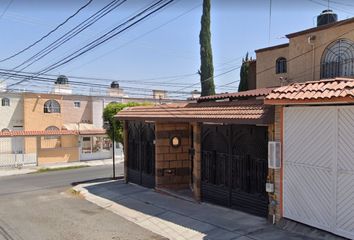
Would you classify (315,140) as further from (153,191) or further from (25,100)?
(25,100)

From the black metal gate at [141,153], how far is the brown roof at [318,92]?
7.08 m

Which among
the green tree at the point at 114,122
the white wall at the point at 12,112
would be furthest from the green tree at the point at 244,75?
the white wall at the point at 12,112

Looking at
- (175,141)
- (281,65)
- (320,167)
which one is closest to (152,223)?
(175,141)

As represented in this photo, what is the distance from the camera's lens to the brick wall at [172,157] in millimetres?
14148

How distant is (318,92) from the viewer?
306 inches

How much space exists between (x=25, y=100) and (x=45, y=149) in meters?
13.4

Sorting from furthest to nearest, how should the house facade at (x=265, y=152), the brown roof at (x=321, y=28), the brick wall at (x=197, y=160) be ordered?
the brown roof at (x=321, y=28), the brick wall at (x=197, y=160), the house facade at (x=265, y=152)

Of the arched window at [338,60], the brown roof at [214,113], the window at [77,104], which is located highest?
the arched window at [338,60]

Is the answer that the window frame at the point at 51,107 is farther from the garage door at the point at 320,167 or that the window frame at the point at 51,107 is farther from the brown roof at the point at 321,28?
the garage door at the point at 320,167

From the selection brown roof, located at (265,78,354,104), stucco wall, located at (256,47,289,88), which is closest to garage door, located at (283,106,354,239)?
brown roof, located at (265,78,354,104)

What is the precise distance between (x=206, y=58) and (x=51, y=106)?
65.0 feet

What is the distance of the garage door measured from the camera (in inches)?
295

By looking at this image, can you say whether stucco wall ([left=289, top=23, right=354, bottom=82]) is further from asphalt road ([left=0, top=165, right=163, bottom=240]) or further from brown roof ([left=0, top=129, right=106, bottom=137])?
brown roof ([left=0, top=129, right=106, bottom=137])

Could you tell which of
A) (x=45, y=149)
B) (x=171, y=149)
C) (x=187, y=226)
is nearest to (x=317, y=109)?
(x=187, y=226)
